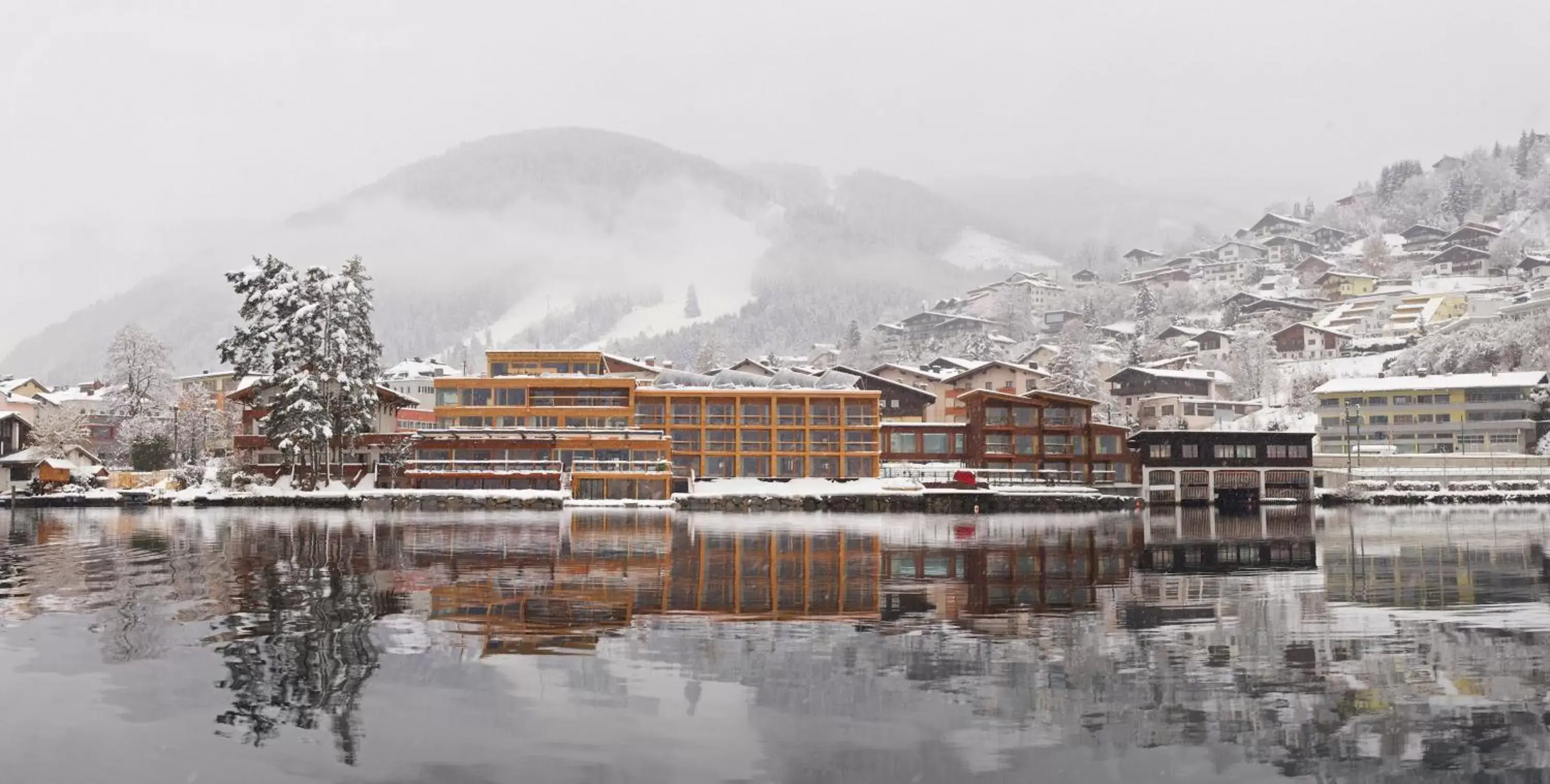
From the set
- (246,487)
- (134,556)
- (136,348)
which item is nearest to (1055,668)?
(134,556)

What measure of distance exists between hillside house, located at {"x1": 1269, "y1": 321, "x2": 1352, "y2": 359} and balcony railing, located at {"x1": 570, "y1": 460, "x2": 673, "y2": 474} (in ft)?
413

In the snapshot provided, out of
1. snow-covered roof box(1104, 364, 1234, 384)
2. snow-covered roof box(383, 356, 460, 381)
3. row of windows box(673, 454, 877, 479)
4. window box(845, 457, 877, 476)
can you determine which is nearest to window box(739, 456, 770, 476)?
row of windows box(673, 454, 877, 479)

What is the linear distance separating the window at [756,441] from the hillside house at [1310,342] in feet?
368

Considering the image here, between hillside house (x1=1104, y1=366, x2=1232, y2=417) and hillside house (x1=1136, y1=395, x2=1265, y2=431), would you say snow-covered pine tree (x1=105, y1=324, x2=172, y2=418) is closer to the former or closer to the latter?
hillside house (x1=1104, y1=366, x2=1232, y2=417)

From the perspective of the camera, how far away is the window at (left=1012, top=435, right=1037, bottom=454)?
10669cm

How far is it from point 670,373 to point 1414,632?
3718 inches

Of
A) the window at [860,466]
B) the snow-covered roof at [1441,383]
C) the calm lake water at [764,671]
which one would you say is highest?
the snow-covered roof at [1441,383]

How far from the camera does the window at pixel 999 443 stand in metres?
106

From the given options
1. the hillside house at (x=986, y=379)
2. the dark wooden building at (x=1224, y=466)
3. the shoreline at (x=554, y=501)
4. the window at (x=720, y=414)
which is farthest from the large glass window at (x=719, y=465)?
the hillside house at (x=986, y=379)

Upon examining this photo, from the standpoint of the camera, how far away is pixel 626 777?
12.2m

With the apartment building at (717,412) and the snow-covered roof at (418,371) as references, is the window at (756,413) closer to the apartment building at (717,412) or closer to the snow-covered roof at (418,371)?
the apartment building at (717,412)

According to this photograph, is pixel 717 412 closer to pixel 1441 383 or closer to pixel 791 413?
pixel 791 413

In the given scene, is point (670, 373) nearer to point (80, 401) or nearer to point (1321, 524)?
point (1321, 524)

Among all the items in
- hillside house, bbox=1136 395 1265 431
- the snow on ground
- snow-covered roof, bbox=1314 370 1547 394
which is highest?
snow-covered roof, bbox=1314 370 1547 394
